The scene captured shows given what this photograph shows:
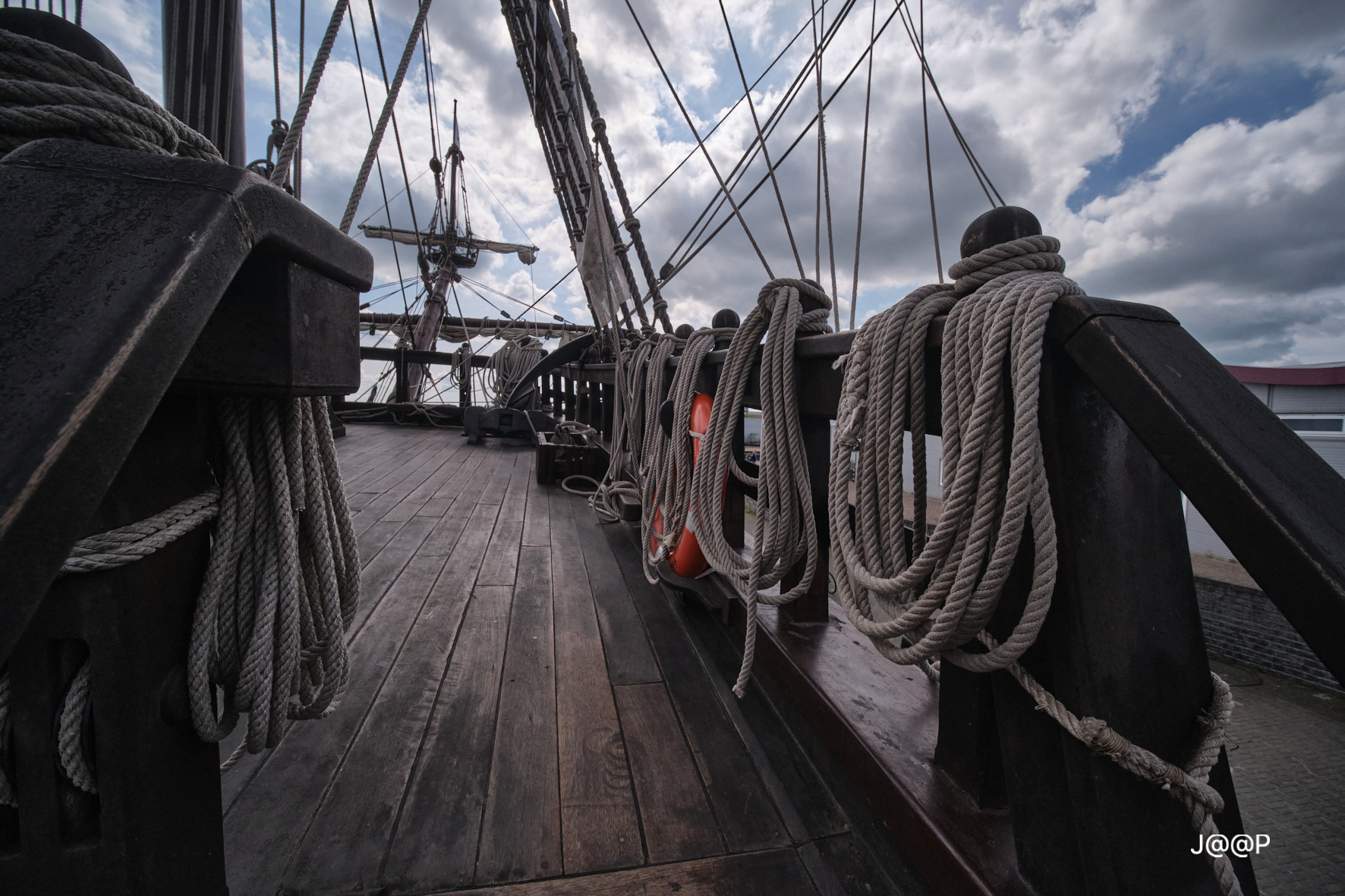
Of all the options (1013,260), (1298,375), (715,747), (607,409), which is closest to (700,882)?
(715,747)

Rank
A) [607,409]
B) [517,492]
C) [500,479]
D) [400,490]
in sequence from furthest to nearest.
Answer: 1. [607,409]
2. [500,479]
3. [517,492]
4. [400,490]

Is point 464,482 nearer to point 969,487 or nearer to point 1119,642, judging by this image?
point 969,487

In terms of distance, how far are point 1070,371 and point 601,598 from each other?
1654 millimetres

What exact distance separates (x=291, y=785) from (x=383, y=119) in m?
1.40

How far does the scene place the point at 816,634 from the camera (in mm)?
1429

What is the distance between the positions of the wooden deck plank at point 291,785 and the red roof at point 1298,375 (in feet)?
54.1

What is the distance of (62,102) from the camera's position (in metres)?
0.49

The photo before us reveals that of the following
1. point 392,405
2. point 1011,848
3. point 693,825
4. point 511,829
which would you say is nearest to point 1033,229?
point 1011,848

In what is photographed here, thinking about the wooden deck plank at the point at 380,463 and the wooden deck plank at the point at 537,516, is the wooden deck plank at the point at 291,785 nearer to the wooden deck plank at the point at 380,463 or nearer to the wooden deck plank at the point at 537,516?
the wooden deck plank at the point at 537,516

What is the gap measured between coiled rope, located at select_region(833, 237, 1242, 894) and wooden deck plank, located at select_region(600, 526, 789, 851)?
1.60 feet

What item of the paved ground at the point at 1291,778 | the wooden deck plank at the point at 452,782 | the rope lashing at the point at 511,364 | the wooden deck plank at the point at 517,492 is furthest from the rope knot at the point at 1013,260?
the paved ground at the point at 1291,778

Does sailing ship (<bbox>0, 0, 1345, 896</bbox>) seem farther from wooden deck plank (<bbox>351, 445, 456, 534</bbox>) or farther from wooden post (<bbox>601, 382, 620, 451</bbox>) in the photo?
wooden post (<bbox>601, 382, 620, 451</bbox>)

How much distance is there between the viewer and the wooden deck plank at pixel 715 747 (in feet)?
3.38

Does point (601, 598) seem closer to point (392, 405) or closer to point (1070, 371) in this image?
point (1070, 371)
